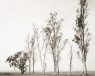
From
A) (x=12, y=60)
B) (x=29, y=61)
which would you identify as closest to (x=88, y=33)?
(x=29, y=61)

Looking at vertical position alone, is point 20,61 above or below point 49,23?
below

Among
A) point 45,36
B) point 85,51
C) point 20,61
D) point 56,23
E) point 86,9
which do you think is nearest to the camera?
point 86,9

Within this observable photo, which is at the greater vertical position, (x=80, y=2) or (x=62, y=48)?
(x=80, y=2)

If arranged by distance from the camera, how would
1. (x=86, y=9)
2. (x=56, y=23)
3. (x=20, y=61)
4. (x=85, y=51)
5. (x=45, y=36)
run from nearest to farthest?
1. (x=86, y=9)
2. (x=85, y=51)
3. (x=56, y=23)
4. (x=45, y=36)
5. (x=20, y=61)

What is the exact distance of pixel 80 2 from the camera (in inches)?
1355

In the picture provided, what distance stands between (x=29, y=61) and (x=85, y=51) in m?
24.3

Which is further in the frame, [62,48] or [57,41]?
[62,48]

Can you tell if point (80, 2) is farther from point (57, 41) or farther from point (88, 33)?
point (57, 41)

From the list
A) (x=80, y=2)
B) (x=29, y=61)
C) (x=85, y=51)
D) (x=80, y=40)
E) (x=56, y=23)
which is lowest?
(x=29, y=61)

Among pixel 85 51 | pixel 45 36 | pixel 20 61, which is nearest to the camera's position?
pixel 85 51

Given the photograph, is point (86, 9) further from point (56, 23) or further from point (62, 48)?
point (62, 48)

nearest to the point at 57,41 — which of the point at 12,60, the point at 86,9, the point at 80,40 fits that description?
the point at 80,40

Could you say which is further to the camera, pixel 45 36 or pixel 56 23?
pixel 45 36

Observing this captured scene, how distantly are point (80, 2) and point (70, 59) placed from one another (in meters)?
26.0
